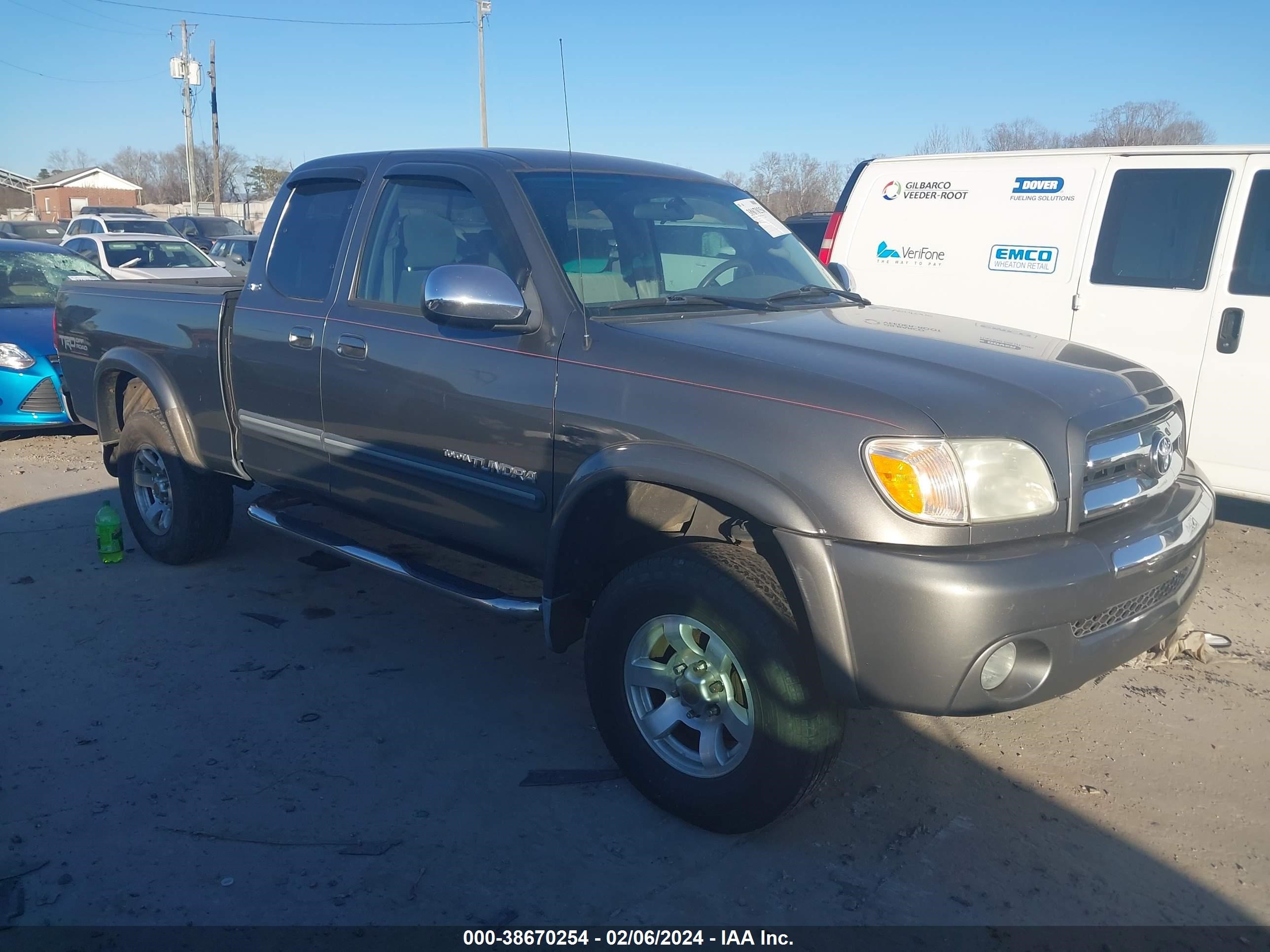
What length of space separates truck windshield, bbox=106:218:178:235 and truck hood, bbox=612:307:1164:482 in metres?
22.4

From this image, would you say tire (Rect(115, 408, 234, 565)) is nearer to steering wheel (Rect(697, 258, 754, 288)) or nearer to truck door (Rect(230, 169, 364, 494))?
truck door (Rect(230, 169, 364, 494))

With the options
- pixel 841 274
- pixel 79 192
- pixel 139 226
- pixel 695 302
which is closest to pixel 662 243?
pixel 695 302

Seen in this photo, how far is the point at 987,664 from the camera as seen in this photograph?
2.62 metres

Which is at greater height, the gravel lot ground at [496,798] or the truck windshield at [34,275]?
the truck windshield at [34,275]

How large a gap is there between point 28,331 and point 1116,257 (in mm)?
8121

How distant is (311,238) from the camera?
450 centimetres

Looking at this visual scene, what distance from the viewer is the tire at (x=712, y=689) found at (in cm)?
281

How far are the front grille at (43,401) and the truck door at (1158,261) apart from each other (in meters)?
7.62

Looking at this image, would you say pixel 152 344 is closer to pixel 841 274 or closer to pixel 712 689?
pixel 841 274

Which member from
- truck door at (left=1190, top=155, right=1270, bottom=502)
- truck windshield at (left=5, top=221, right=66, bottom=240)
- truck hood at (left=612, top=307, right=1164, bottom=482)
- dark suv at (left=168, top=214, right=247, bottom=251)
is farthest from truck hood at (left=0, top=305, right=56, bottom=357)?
truck windshield at (left=5, top=221, right=66, bottom=240)

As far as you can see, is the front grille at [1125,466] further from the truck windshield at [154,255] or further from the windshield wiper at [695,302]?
the truck windshield at [154,255]

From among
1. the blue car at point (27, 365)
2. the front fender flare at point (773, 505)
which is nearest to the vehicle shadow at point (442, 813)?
the front fender flare at point (773, 505)

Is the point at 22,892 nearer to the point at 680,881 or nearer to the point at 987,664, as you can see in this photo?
the point at 680,881

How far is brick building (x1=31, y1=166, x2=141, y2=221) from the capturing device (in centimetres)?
6388
